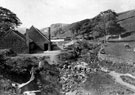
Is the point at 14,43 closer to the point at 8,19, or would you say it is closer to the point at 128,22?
the point at 8,19

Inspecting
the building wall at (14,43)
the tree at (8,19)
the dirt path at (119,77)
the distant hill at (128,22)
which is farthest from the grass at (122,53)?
the distant hill at (128,22)

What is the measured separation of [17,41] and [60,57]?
961 cm

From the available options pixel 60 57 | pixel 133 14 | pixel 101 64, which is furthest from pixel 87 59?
pixel 133 14

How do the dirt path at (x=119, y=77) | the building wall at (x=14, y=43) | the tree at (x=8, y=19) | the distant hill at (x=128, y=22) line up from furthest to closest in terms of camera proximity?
the distant hill at (x=128, y=22) < the tree at (x=8, y=19) < the building wall at (x=14, y=43) < the dirt path at (x=119, y=77)

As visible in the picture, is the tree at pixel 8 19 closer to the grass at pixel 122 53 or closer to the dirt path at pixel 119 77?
the grass at pixel 122 53

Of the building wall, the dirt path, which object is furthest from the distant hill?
the building wall

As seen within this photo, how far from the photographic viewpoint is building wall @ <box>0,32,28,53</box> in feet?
107

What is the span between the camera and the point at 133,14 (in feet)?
256

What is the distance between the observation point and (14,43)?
32.6 meters

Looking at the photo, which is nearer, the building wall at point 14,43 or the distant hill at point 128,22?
the building wall at point 14,43

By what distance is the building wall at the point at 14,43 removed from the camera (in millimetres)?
32500

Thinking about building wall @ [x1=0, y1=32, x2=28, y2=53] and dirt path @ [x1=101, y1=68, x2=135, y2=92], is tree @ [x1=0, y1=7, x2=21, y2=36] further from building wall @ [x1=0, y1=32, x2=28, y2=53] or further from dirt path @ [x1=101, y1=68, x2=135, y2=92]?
dirt path @ [x1=101, y1=68, x2=135, y2=92]

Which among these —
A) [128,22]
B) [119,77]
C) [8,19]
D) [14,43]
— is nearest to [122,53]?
[119,77]

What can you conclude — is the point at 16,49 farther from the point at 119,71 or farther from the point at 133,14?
the point at 133,14
